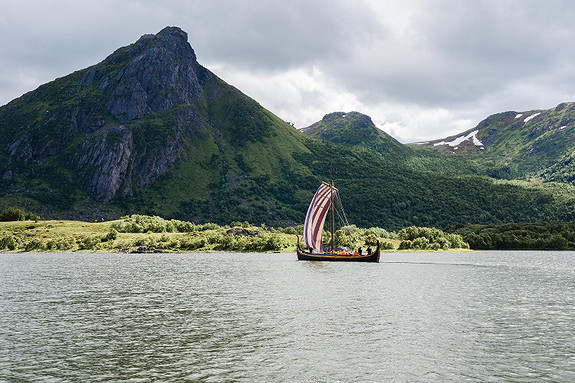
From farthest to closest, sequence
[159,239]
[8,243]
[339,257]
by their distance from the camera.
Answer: [159,239] → [8,243] → [339,257]

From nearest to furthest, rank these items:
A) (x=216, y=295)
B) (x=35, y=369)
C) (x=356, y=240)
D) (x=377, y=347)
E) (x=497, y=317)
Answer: (x=35, y=369) < (x=377, y=347) < (x=497, y=317) < (x=216, y=295) < (x=356, y=240)

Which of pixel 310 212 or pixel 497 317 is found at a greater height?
pixel 310 212

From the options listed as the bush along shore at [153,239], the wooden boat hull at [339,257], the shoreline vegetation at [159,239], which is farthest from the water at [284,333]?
the shoreline vegetation at [159,239]

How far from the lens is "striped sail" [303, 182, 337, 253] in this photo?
341ft

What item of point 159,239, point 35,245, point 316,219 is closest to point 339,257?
point 316,219

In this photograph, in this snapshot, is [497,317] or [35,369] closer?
[35,369]

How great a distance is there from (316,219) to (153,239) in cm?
6336

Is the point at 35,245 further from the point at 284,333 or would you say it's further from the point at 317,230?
the point at 284,333

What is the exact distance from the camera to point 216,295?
4609 cm

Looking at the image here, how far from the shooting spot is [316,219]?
10475 centimetres

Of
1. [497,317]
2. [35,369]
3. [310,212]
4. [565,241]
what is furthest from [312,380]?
[565,241]

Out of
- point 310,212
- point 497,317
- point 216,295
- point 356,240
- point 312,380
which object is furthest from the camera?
point 356,240

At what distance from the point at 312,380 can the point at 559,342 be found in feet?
57.3

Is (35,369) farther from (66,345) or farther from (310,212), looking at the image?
(310,212)
